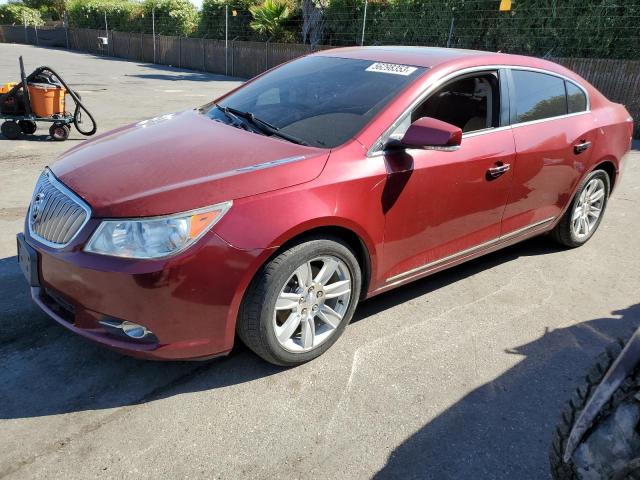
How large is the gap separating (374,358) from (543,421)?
0.94 meters

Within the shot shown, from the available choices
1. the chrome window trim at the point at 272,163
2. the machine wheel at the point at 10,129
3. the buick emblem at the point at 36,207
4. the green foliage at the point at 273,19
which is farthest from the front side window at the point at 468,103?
the green foliage at the point at 273,19

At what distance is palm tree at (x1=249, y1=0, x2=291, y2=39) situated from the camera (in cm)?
2272

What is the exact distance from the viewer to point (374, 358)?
308 cm

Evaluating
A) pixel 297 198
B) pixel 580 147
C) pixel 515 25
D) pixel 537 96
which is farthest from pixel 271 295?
pixel 515 25

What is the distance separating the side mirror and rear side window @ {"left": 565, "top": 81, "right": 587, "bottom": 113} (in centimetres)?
187

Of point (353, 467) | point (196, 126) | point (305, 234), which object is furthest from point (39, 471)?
point (196, 126)

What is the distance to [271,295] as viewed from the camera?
262 cm

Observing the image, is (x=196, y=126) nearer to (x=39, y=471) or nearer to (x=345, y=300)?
(x=345, y=300)

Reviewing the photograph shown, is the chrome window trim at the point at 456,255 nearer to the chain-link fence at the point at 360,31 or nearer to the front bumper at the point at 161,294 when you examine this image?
the front bumper at the point at 161,294

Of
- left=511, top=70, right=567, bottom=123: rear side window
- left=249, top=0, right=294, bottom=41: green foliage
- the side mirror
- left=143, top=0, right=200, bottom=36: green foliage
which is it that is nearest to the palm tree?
left=249, top=0, right=294, bottom=41: green foliage

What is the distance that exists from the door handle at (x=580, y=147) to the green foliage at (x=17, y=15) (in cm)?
5223

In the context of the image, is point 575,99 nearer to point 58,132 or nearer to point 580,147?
point 580,147

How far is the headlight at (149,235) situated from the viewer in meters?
2.38

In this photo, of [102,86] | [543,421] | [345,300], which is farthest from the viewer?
[102,86]
